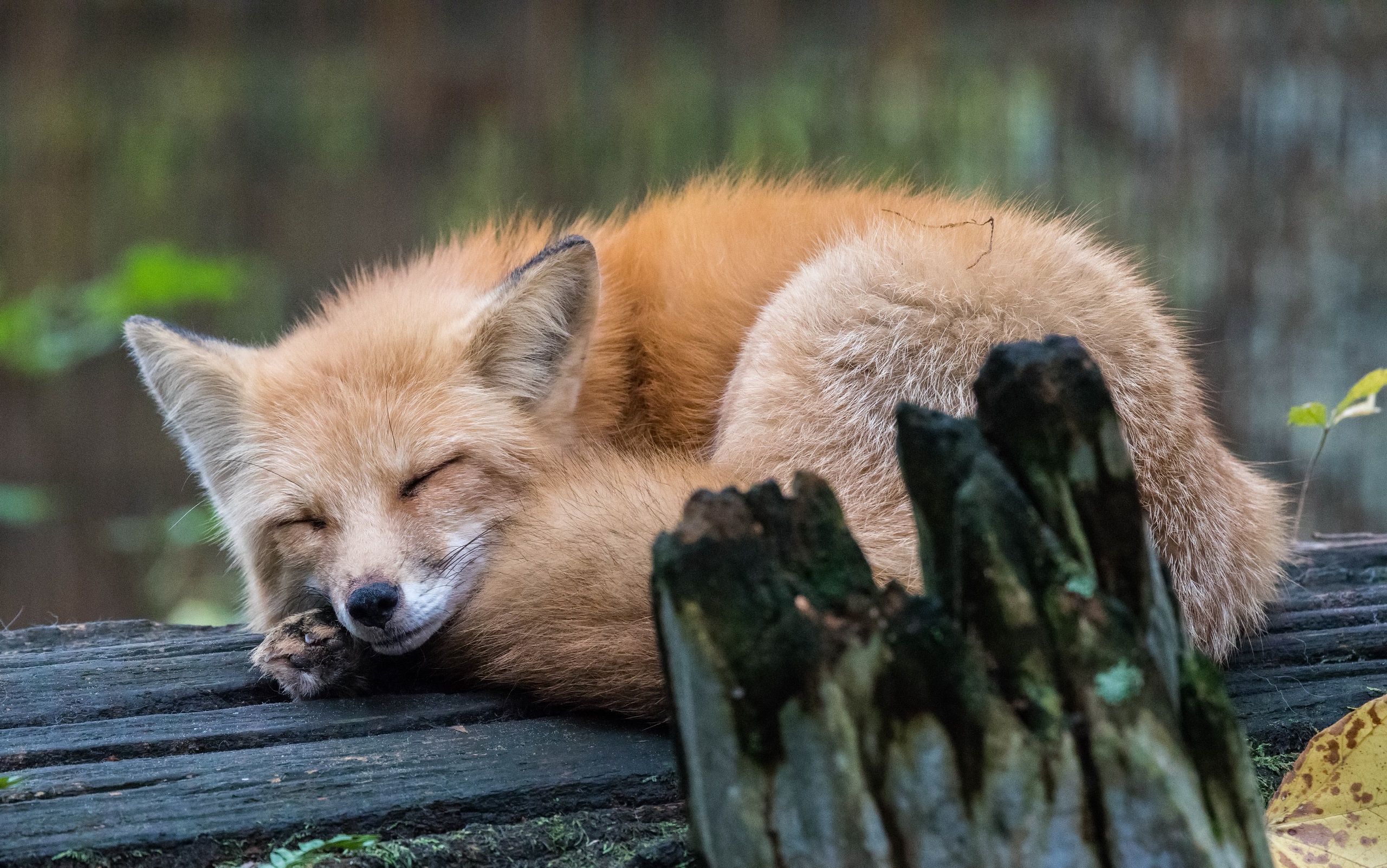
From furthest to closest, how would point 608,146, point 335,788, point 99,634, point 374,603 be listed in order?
point 608,146, point 99,634, point 374,603, point 335,788

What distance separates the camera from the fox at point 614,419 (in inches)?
73.0

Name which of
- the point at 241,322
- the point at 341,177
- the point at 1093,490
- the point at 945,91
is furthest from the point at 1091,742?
the point at 241,322

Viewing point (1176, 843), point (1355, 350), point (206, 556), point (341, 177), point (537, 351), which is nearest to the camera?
point (1176, 843)

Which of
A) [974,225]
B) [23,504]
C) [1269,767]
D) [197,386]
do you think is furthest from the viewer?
[23,504]

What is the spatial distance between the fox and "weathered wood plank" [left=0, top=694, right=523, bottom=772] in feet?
0.24

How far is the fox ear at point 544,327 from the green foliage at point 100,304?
7.38 feet

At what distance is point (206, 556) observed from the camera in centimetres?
571

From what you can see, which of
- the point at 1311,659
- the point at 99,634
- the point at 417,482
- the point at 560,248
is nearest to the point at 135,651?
the point at 99,634

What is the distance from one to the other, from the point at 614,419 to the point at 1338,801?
5.54ft

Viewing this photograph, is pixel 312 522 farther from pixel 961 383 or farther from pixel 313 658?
pixel 961 383

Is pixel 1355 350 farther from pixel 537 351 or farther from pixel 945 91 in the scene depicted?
pixel 537 351

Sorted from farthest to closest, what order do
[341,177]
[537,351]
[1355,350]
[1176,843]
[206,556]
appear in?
[206,556] < [341,177] < [1355,350] < [537,351] < [1176,843]

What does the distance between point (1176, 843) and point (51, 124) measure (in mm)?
5721

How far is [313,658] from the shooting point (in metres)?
1.97
